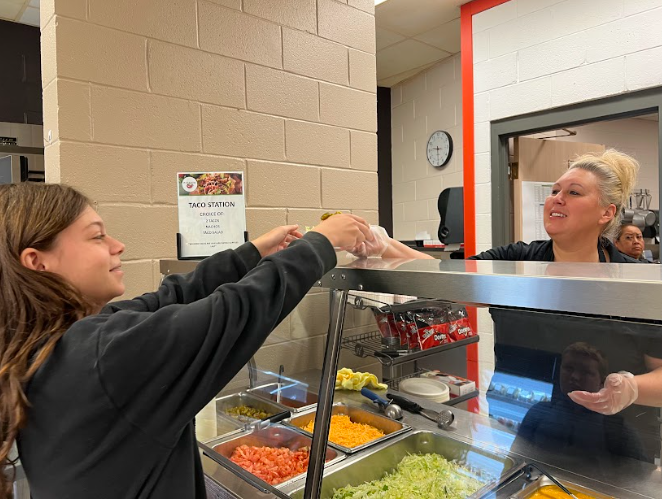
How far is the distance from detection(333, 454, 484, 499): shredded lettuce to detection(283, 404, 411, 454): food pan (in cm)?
10

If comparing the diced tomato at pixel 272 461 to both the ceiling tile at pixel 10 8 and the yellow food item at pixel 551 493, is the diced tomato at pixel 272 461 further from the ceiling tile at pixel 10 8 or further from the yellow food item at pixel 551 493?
the ceiling tile at pixel 10 8

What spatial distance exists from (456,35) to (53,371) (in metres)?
4.24

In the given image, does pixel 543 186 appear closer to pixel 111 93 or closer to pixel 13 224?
pixel 111 93

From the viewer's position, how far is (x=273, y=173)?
2.33 m

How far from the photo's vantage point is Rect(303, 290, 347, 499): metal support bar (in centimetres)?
120

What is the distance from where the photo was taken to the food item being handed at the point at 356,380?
5.57ft

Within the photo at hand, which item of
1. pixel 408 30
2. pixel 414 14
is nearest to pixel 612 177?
pixel 414 14

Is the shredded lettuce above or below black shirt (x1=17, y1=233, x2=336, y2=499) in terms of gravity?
below

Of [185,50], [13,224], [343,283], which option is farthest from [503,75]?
[13,224]

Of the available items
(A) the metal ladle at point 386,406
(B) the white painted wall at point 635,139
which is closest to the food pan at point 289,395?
(A) the metal ladle at point 386,406

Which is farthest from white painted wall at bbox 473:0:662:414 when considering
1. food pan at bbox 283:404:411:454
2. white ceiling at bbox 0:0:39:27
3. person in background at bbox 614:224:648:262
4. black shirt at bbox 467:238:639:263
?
white ceiling at bbox 0:0:39:27

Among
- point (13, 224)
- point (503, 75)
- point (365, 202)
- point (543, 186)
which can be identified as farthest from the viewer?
point (543, 186)

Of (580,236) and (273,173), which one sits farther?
(273,173)

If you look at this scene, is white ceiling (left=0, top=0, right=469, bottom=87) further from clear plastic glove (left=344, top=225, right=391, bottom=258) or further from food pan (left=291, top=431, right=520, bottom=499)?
food pan (left=291, top=431, right=520, bottom=499)
